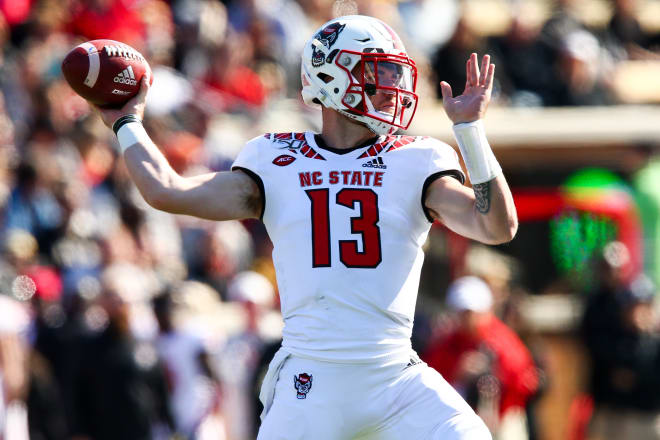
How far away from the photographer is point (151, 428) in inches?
350

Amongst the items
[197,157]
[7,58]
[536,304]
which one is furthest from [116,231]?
[536,304]

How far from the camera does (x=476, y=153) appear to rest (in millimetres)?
4484

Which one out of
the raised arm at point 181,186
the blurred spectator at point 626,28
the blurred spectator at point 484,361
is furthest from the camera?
the blurred spectator at point 626,28

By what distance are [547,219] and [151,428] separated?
4.25 meters

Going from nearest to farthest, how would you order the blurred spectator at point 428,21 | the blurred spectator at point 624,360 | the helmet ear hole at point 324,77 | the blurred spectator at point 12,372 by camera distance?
1. the helmet ear hole at point 324,77
2. the blurred spectator at point 12,372
3. the blurred spectator at point 624,360
4. the blurred spectator at point 428,21

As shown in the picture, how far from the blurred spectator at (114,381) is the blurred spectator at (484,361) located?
2.04m

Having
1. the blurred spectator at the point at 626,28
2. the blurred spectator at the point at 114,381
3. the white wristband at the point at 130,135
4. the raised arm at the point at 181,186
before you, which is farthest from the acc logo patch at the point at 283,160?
the blurred spectator at the point at 626,28

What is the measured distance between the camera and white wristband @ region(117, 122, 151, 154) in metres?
4.73

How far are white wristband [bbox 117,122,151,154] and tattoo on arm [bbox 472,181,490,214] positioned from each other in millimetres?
1211

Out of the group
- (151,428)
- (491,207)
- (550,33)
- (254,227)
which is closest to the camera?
(491,207)

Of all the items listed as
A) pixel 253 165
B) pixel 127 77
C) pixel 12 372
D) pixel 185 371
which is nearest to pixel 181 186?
pixel 253 165

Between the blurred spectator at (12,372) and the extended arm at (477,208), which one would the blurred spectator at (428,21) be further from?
the extended arm at (477,208)

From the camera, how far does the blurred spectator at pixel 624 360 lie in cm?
968

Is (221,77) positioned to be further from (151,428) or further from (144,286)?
(151,428)
